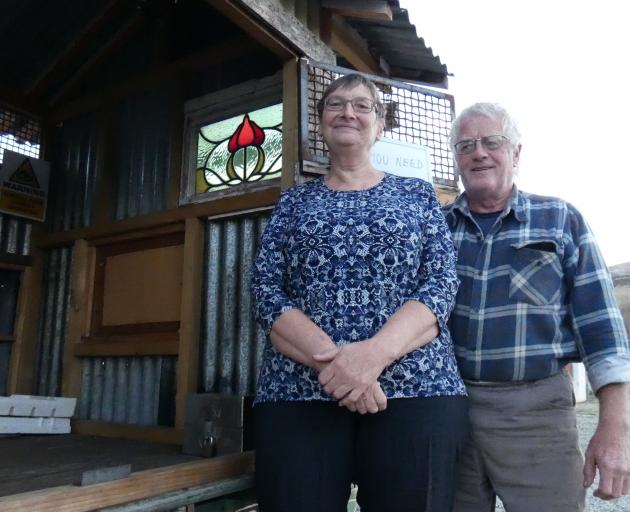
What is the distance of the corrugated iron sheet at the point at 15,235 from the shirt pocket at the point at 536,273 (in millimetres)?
3738

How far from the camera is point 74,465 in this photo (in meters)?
2.58

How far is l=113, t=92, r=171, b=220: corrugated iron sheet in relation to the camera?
3898 mm

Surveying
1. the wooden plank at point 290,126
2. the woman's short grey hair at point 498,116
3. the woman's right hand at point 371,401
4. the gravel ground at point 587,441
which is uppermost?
the wooden plank at point 290,126

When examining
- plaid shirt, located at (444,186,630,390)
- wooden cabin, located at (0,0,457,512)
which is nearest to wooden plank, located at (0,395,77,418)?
wooden cabin, located at (0,0,457,512)

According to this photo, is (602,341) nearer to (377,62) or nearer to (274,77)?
(274,77)

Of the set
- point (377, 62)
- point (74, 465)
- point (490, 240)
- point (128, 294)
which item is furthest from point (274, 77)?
point (74, 465)

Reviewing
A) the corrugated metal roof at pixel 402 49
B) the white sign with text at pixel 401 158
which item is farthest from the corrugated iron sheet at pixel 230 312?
the corrugated metal roof at pixel 402 49

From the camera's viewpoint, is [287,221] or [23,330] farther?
[23,330]

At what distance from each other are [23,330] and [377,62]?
320 cm

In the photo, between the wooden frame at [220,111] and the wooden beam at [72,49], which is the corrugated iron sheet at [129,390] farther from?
the wooden beam at [72,49]

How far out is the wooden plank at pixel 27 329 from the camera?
162 inches

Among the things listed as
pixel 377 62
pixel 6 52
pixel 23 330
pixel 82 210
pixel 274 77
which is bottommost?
pixel 23 330

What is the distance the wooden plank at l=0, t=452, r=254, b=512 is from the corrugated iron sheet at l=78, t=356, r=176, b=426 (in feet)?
4.48

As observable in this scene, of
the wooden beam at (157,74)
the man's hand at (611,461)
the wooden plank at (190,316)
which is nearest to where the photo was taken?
the man's hand at (611,461)
